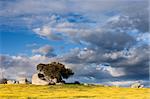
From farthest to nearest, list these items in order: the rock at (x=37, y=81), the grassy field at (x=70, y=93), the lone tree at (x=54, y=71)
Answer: the lone tree at (x=54, y=71)
the rock at (x=37, y=81)
the grassy field at (x=70, y=93)

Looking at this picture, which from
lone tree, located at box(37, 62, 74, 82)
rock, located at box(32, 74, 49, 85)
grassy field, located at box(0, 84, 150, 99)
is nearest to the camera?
grassy field, located at box(0, 84, 150, 99)

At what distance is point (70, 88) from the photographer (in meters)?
107

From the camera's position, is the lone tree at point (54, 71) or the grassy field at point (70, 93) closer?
the grassy field at point (70, 93)

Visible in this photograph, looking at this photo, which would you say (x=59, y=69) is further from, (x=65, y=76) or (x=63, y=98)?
(x=63, y=98)

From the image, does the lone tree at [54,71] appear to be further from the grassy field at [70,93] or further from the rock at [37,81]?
the grassy field at [70,93]

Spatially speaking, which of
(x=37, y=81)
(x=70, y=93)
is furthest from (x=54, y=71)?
(x=70, y=93)

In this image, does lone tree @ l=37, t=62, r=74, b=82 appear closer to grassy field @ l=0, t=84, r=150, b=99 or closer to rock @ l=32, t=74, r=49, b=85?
rock @ l=32, t=74, r=49, b=85

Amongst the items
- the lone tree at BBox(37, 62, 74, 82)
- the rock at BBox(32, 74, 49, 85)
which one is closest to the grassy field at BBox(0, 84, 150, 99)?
the rock at BBox(32, 74, 49, 85)

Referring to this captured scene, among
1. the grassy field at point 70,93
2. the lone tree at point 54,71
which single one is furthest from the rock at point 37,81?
the grassy field at point 70,93

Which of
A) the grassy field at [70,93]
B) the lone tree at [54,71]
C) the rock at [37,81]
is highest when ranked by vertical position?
the lone tree at [54,71]

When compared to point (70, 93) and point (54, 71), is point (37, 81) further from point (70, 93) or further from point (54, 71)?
point (70, 93)

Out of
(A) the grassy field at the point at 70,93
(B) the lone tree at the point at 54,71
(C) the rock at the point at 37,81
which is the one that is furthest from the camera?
(B) the lone tree at the point at 54,71

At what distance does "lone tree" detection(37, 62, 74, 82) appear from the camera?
123356 millimetres

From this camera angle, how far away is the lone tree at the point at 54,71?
123356 mm
